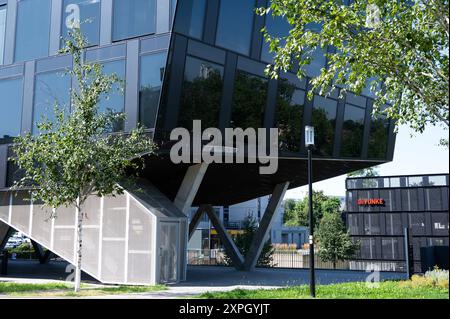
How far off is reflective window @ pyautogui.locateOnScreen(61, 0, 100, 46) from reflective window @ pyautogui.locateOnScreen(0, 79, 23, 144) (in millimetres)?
3532

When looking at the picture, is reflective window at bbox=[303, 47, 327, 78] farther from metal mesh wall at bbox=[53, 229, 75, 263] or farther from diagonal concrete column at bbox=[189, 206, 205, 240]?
metal mesh wall at bbox=[53, 229, 75, 263]

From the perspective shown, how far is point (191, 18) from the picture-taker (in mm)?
19219

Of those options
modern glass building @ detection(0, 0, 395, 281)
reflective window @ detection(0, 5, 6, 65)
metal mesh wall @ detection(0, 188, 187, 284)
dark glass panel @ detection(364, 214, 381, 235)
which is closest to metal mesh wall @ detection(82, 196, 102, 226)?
metal mesh wall @ detection(0, 188, 187, 284)

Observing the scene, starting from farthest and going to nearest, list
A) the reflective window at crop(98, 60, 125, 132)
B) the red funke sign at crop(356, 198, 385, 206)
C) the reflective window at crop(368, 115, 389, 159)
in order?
the red funke sign at crop(356, 198, 385, 206), the reflective window at crop(368, 115, 389, 159), the reflective window at crop(98, 60, 125, 132)

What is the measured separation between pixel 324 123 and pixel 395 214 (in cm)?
2704

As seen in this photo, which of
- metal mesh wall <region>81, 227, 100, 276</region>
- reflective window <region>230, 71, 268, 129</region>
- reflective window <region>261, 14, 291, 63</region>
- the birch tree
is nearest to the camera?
the birch tree

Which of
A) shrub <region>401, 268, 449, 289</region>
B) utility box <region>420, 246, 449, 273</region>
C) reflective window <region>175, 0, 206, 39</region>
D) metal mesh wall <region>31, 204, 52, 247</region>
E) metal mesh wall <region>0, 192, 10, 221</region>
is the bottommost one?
shrub <region>401, 268, 449, 289</region>

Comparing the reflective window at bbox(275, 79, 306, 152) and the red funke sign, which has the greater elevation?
the reflective window at bbox(275, 79, 306, 152)

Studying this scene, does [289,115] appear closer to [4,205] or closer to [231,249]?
[231,249]

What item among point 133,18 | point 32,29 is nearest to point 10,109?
point 32,29

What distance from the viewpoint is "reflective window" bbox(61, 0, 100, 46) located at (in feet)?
69.5

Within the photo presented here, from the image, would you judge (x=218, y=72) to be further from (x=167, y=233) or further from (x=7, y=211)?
(x=7, y=211)

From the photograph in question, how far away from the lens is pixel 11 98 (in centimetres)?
2320

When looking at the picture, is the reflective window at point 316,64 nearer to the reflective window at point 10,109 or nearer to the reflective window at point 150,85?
the reflective window at point 150,85
